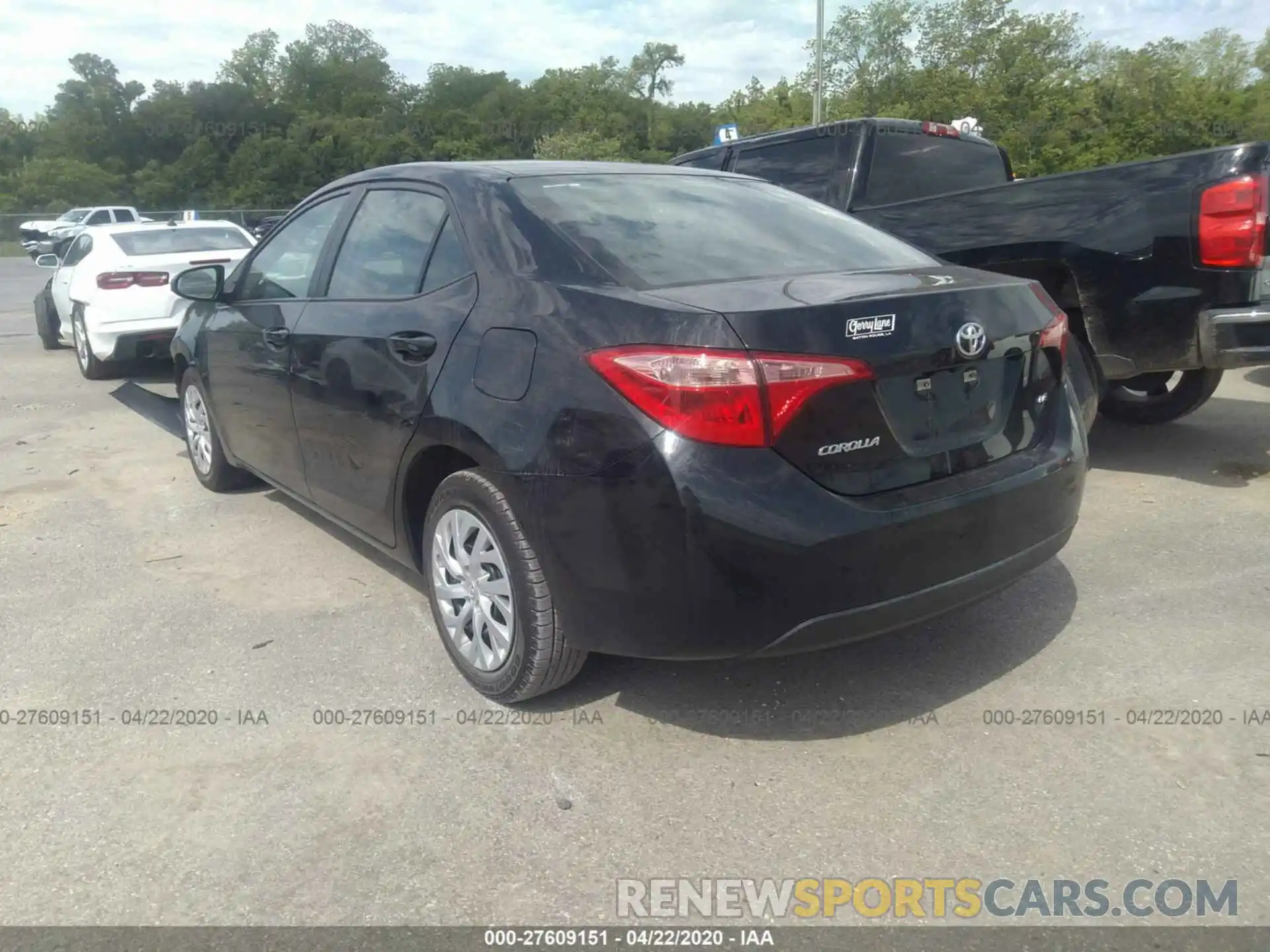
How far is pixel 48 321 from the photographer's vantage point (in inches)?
481

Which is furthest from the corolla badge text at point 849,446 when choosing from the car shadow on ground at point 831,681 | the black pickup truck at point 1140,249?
the black pickup truck at point 1140,249

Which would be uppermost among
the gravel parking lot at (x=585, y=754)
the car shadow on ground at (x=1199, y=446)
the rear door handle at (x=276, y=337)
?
the rear door handle at (x=276, y=337)

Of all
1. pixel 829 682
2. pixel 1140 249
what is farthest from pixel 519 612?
pixel 1140 249

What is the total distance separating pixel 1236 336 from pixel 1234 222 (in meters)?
0.50

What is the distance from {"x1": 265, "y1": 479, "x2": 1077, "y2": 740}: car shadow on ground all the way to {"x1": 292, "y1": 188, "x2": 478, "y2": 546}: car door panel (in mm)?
995

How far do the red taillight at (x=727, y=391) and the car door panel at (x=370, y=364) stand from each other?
2.87ft

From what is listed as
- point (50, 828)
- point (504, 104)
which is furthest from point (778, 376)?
point (504, 104)

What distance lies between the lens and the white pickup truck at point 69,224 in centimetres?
3481

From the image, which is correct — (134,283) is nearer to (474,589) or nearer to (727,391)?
(474,589)

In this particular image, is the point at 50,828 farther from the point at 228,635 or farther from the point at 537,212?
the point at 537,212

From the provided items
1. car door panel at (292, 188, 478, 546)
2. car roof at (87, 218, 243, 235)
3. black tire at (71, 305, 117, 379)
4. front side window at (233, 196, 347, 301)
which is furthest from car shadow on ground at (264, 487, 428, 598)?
→ car roof at (87, 218, 243, 235)

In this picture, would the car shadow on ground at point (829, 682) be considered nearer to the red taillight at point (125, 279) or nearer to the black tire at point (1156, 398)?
the black tire at point (1156, 398)

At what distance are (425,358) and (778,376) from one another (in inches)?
49.2

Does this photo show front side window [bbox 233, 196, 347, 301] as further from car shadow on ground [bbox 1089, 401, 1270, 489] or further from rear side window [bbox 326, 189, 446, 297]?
car shadow on ground [bbox 1089, 401, 1270, 489]
